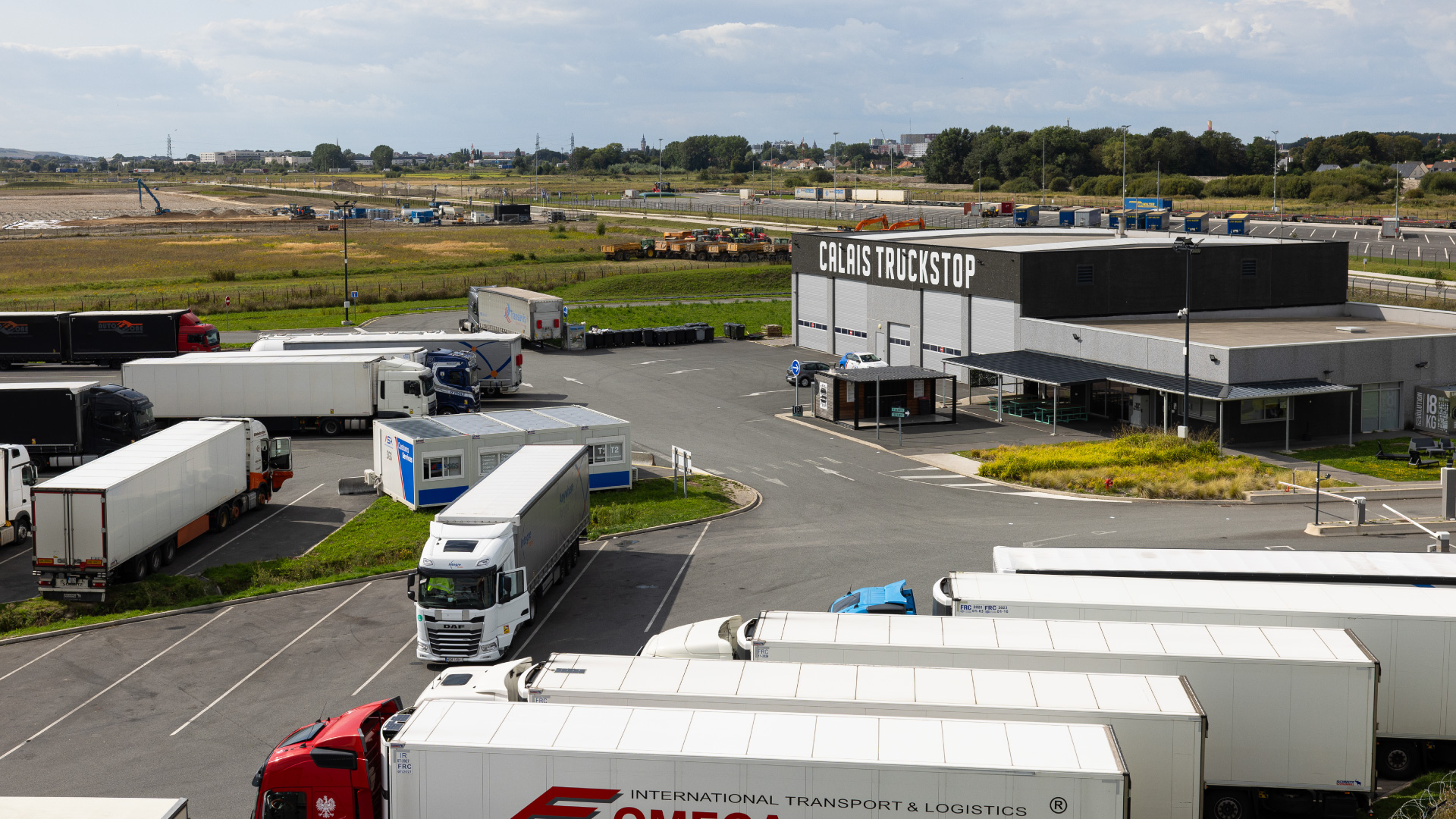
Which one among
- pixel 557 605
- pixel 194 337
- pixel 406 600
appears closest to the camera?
pixel 557 605

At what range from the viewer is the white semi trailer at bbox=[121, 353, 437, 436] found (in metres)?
54.2

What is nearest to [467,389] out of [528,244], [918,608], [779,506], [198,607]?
[779,506]

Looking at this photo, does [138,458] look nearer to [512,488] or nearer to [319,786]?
[512,488]

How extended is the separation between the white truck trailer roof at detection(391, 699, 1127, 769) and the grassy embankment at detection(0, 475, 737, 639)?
18.4 meters

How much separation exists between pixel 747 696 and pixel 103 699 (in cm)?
1590

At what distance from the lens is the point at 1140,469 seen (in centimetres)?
4422

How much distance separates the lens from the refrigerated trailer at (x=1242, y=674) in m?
19.0

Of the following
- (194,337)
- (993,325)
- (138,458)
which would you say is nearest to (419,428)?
(138,458)

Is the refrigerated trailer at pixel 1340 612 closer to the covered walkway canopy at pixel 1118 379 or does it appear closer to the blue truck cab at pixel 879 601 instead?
the blue truck cab at pixel 879 601

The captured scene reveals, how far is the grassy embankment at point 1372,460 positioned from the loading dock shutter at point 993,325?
16199mm

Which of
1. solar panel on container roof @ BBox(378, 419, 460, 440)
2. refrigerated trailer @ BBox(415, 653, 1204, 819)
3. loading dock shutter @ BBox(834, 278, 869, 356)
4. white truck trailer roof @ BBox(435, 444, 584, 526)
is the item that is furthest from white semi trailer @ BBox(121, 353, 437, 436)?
refrigerated trailer @ BBox(415, 653, 1204, 819)

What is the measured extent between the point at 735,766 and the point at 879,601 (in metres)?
12.6

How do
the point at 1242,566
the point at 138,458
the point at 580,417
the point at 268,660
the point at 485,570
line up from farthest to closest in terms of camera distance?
the point at 580,417
the point at 138,458
the point at 268,660
the point at 485,570
the point at 1242,566

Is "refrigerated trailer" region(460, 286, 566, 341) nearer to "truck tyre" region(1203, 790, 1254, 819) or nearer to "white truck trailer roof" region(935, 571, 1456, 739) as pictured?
"white truck trailer roof" region(935, 571, 1456, 739)
